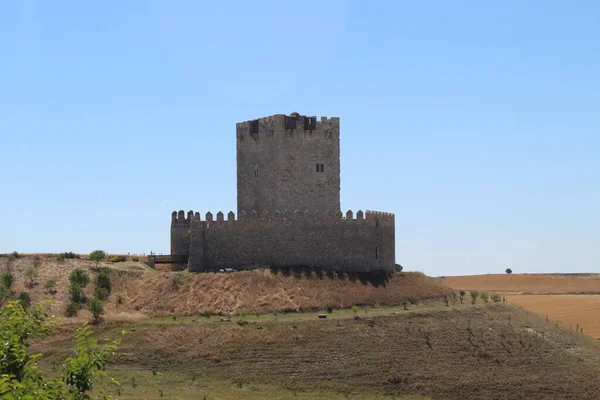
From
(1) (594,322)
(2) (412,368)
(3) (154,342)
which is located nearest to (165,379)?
(3) (154,342)

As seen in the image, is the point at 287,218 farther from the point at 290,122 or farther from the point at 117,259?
the point at 117,259

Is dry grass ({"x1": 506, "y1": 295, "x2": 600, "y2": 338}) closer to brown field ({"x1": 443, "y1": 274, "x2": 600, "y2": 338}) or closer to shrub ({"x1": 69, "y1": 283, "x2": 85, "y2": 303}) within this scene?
brown field ({"x1": 443, "y1": 274, "x2": 600, "y2": 338})

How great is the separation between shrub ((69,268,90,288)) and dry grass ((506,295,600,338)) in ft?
91.2

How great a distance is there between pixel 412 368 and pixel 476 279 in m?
66.3

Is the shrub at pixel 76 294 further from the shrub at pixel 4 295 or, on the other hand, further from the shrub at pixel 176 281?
the shrub at pixel 176 281

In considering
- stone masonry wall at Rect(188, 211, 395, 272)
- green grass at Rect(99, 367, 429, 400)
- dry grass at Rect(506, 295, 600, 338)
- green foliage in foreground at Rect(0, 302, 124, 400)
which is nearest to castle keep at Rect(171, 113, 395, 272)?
stone masonry wall at Rect(188, 211, 395, 272)

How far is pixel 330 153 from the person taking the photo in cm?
5212

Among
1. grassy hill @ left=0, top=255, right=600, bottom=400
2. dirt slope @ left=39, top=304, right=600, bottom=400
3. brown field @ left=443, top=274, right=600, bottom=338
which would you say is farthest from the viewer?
brown field @ left=443, top=274, right=600, bottom=338

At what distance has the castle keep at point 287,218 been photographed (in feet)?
157

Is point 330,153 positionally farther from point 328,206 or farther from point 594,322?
point 594,322

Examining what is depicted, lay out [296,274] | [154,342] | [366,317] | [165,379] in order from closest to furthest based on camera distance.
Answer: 1. [165,379]
2. [154,342]
3. [366,317]
4. [296,274]

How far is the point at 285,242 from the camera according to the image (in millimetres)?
47812

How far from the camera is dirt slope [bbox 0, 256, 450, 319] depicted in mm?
43094

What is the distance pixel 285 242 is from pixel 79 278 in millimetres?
11074
